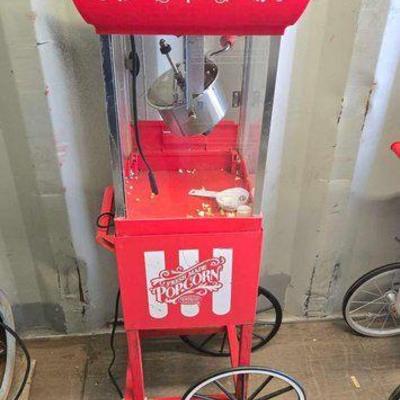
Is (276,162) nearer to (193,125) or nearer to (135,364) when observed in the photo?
(193,125)

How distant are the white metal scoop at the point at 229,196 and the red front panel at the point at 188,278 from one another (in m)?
0.08

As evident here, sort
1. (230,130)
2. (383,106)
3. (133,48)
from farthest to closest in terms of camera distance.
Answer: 1. (383,106)
2. (230,130)
3. (133,48)

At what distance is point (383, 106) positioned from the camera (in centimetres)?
136

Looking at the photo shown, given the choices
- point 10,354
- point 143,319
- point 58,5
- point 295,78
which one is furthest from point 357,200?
point 10,354

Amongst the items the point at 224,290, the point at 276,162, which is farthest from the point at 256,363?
the point at 276,162

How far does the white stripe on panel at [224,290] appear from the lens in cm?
107

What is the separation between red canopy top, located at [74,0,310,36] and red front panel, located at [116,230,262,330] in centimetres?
48

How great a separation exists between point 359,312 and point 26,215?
53.3 inches

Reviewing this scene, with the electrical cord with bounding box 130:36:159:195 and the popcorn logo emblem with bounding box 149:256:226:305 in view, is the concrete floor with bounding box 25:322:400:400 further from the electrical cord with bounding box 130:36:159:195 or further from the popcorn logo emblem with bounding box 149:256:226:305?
the electrical cord with bounding box 130:36:159:195

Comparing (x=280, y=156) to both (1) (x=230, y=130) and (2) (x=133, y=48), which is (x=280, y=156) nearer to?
(1) (x=230, y=130)

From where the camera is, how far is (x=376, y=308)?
5.98 ft

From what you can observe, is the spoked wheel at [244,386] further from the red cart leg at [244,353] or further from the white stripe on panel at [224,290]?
the white stripe on panel at [224,290]

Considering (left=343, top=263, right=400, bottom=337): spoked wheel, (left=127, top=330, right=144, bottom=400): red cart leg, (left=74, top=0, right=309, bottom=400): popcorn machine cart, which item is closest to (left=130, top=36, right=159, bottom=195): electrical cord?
(left=74, top=0, right=309, bottom=400): popcorn machine cart

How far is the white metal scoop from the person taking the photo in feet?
3.61
